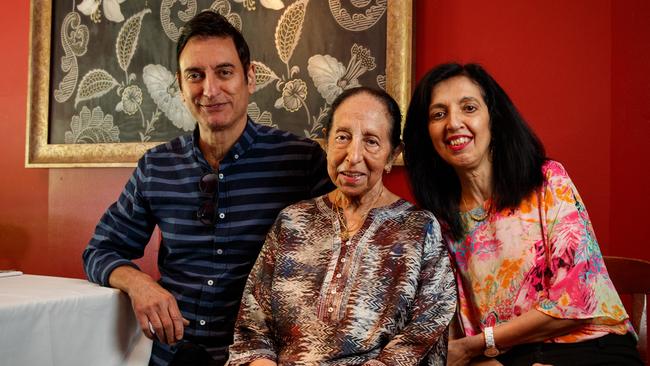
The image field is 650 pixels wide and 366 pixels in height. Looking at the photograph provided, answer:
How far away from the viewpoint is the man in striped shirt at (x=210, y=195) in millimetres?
1890

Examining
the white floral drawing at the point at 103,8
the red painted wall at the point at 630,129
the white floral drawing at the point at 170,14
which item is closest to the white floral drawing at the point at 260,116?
the white floral drawing at the point at 170,14

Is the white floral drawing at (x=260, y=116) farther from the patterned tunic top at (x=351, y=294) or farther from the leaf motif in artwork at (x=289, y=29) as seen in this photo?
the patterned tunic top at (x=351, y=294)

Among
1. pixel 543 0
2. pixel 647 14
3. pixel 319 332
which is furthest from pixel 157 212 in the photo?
pixel 647 14

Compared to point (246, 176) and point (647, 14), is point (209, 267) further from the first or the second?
point (647, 14)

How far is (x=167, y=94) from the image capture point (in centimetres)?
315

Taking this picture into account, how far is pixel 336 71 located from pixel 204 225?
1.10 meters

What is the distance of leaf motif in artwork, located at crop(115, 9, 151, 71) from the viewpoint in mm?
3256

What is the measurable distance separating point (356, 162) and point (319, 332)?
443 millimetres

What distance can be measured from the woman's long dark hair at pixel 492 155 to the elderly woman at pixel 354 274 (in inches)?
8.1

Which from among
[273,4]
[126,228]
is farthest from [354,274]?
[273,4]

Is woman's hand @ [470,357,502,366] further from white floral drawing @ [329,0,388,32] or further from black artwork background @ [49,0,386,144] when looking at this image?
white floral drawing @ [329,0,388,32]

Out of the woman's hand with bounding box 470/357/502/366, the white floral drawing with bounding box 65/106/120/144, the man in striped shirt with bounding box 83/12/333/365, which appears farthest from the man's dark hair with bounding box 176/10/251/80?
the white floral drawing with bounding box 65/106/120/144

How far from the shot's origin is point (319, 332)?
1.51 m

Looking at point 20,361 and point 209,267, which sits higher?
point 209,267
